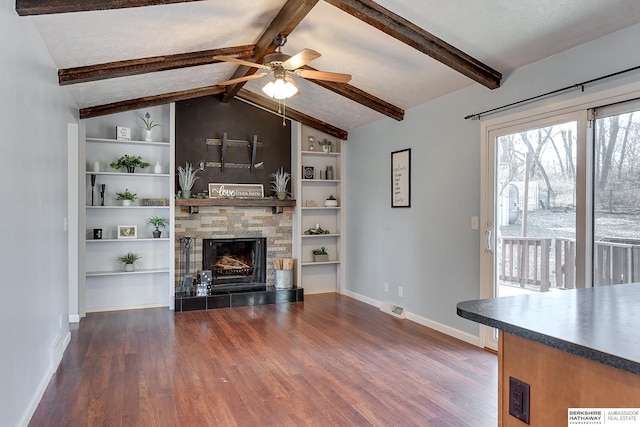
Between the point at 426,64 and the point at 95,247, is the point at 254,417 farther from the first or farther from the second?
the point at 95,247

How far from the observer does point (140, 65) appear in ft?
13.0

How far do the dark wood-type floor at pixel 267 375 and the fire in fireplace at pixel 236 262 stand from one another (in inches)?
45.6

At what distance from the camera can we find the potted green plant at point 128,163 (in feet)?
17.6

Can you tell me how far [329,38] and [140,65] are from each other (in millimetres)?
1778

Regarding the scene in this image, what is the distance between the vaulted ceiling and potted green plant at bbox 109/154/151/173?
62 cm

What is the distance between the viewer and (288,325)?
4.79 meters

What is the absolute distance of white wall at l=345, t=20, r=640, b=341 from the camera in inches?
128

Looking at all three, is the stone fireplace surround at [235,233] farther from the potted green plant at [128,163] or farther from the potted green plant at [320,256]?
the potted green plant at [128,163]

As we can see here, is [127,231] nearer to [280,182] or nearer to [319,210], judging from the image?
[280,182]

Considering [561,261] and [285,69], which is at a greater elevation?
[285,69]

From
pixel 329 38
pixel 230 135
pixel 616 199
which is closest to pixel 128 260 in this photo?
pixel 230 135

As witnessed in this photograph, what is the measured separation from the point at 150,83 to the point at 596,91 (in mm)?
4213

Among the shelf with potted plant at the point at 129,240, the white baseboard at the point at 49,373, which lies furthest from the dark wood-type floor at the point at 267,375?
the shelf with potted plant at the point at 129,240

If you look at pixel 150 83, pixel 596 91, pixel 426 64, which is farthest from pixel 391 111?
pixel 150 83
